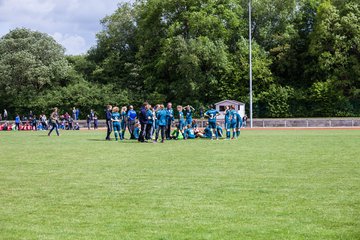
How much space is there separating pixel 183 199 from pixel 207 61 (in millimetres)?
45724

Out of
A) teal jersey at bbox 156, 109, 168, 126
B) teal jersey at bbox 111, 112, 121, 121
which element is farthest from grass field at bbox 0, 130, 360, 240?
teal jersey at bbox 111, 112, 121, 121

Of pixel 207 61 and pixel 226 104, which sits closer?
pixel 226 104

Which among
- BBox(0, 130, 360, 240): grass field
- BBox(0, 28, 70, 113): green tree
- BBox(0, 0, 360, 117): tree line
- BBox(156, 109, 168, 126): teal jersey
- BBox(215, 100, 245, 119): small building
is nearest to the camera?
BBox(0, 130, 360, 240): grass field

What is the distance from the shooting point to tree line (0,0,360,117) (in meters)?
52.8

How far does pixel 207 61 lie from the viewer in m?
54.5

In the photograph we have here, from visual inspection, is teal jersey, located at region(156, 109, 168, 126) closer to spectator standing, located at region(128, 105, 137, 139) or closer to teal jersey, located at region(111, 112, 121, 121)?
teal jersey, located at region(111, 112, 121, 121)

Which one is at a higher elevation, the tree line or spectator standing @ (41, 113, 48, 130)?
the tree line

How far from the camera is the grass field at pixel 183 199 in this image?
7.31 m

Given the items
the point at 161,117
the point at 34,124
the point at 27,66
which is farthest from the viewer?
the point at 27,66

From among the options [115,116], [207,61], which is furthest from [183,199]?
[207,61]

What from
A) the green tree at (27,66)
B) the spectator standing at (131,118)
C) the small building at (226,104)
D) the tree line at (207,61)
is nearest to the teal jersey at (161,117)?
the spectator standing at (131,118)

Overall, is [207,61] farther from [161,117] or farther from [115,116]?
[161,117]

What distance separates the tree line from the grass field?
37823 millimetres

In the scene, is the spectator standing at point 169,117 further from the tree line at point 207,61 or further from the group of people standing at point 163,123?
the tree line at point 207,61
